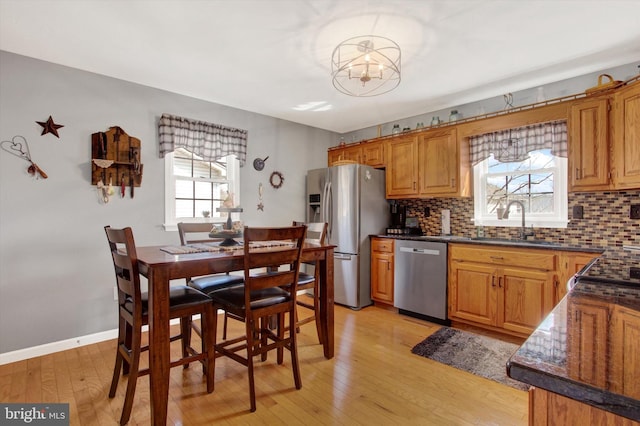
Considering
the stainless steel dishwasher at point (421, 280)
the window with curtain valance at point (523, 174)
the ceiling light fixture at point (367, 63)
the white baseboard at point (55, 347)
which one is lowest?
the white baseboard at point (55, 347)

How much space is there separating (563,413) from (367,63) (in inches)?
94.4

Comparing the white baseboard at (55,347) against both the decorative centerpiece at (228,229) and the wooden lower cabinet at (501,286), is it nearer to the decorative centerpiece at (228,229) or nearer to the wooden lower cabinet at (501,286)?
the decorative centerpiece at (228,229)

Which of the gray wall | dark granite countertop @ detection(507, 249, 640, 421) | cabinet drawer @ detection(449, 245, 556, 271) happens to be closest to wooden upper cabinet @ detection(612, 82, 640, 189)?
cabinet drawer @ detection(449, 245, 556, 271)

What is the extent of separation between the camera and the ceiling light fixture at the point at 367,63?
241cm

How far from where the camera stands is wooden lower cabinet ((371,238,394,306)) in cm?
375

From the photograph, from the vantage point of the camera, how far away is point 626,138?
2406mm

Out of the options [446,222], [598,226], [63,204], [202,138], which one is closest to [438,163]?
[446,222]

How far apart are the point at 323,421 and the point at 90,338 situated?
2.32 m

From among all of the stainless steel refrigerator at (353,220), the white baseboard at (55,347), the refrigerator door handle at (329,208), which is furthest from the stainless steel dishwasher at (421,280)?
the white baseboard at (55,347)

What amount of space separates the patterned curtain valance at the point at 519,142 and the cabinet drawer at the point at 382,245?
1.29 metres

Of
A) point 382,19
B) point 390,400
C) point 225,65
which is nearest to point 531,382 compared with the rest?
point 390,400

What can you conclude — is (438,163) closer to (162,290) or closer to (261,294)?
(261,294)

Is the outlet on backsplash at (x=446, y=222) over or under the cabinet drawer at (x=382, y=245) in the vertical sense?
over

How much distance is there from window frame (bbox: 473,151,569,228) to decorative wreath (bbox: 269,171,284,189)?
2381mm
